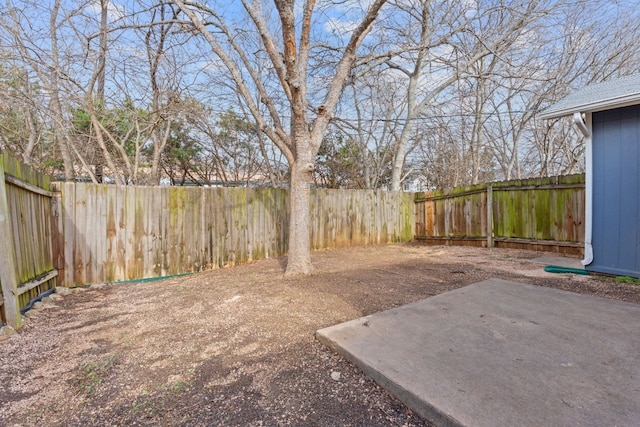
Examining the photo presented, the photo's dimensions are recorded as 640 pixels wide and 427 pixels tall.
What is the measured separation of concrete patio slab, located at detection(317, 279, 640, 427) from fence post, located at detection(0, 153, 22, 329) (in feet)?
8.53

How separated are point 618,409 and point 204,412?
1995 millimetres

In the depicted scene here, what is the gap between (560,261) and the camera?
5.02 metres

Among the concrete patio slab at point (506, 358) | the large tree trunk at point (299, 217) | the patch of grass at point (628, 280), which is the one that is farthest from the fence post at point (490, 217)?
the large tree trunk at point (299, 217)

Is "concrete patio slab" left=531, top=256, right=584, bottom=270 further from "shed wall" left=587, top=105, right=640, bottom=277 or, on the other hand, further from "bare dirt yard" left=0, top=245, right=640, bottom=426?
"bare dirt yard" left=0, top=245, right=640, bottom=426

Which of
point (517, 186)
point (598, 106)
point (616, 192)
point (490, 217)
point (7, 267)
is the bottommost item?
point (7, 267)

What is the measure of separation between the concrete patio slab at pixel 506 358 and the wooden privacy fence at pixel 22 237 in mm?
2649

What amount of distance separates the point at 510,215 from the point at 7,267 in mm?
7932

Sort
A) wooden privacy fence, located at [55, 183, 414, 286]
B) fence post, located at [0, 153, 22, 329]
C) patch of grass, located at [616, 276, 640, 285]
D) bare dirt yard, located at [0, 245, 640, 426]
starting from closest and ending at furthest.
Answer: bare dirt yard, located at [0, 245, 640, 426], fence post, located at [0, 153, 22, 329], patch of grass, located at [616, 276, 640, 285], wooden privacy fence, located at [55, 183, 414, 286]

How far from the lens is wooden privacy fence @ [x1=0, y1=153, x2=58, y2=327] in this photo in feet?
8.27

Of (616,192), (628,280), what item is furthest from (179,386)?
(616,192)

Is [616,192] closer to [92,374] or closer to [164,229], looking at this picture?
[92,374]

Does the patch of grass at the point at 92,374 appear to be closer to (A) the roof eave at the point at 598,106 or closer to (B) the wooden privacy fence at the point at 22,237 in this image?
(B) the wooden privacy fence at the point at 22,237

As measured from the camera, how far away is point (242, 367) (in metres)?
2.00

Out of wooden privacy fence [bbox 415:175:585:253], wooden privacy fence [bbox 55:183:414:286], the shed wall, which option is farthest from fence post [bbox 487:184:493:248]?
wooden privacy fence [bbox 55:183:414:286]
